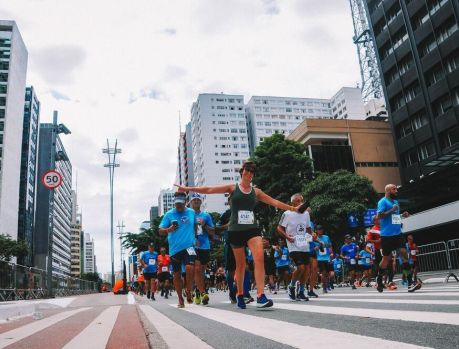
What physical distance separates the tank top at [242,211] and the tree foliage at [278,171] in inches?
1049

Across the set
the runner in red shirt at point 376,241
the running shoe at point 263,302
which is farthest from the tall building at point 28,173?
the running shoe at point 263,302

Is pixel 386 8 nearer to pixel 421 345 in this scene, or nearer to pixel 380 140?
pixel 380 140

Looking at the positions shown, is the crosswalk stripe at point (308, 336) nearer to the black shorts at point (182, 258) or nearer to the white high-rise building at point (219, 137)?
the black shorts at point (182, 258)

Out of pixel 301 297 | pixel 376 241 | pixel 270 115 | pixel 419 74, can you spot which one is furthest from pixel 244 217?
pixel 270 115

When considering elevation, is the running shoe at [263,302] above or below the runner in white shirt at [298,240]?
below

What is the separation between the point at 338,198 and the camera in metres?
29.0

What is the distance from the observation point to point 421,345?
227 centimetres

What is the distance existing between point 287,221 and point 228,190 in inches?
93.0

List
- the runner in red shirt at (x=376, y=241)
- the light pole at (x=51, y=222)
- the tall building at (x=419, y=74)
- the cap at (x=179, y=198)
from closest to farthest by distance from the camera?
1. the cap at (x=179, y=198)
2. the runner in red shirt at (x=376, y=241)
3. the light pole at (x=51, y=222)
4. the tall building at (x=419, y=74)

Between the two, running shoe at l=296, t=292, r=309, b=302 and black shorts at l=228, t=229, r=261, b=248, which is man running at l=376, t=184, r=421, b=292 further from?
black shorts at l=228, t=229, r=261, b=248

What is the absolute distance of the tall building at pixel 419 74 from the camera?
35.3 m

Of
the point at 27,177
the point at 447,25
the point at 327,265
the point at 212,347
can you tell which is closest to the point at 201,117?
the point at 27,177

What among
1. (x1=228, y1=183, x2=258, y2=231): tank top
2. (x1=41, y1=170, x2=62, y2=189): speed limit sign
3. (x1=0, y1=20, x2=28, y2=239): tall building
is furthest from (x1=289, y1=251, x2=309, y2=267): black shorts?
(x1=0, y1=20, x2=28, y2=239): tall building

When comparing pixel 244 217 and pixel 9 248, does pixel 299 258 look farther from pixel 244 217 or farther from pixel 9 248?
pixel 9 248
